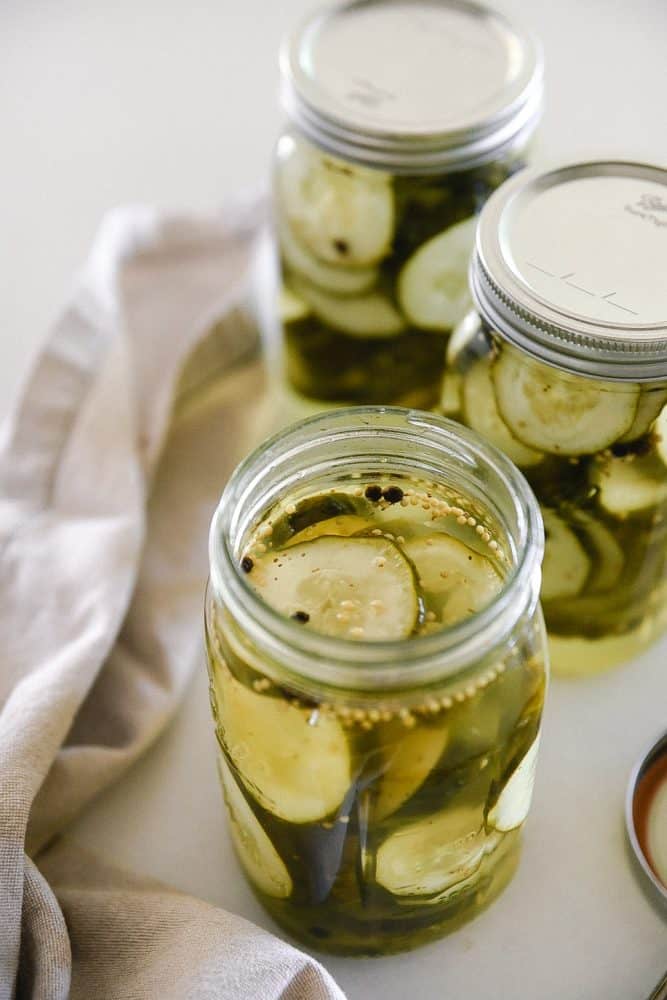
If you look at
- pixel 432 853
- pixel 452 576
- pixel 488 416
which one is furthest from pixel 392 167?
pixel 432 853

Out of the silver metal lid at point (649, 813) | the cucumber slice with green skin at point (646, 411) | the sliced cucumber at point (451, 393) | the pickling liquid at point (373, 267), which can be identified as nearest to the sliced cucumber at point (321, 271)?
the pickling liquid at point (373, 267)

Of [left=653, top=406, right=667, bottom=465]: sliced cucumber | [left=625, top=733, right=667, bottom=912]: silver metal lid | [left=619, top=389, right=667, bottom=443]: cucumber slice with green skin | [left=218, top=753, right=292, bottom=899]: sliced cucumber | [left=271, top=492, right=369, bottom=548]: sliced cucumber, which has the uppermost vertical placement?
[left=619, top=389, right=667, bottom=443]: cucumber slice with green skin

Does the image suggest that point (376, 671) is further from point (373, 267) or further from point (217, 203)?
point (217, 203)

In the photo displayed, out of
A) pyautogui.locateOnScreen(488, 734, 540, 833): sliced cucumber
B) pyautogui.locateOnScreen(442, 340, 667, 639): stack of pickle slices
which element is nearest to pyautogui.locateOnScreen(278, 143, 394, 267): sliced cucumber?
pyautogui.locateOnScreen(442, 340, 667, 639): stack of pickle slices

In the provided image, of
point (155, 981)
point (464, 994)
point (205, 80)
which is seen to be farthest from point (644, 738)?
point (205, 80)

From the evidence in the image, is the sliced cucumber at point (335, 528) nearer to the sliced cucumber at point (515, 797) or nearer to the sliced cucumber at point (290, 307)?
the sliced cucumber at point (515, 797)

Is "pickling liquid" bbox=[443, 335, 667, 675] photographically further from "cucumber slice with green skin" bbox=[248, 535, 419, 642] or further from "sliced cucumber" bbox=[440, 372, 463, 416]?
"cucumber slice with green skin" bbox=[248, 535, 419, 642]
